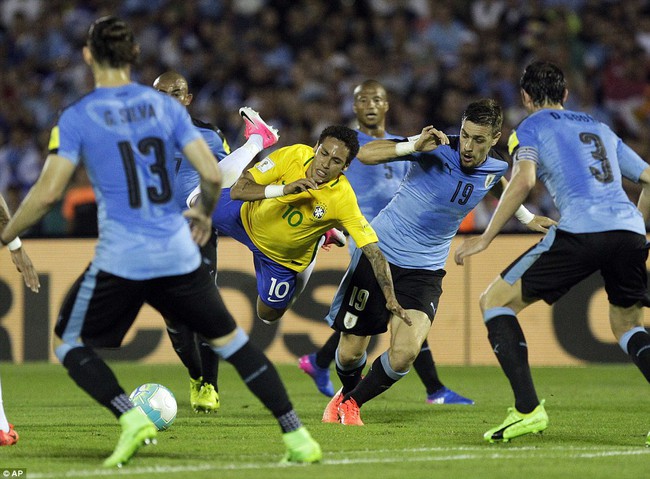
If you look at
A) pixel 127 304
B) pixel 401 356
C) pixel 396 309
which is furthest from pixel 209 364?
pixel 127 304

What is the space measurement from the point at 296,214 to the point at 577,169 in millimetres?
2215

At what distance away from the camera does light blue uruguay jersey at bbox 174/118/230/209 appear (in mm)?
8797

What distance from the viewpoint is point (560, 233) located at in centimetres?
652

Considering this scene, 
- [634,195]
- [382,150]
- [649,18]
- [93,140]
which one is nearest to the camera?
[93,140]

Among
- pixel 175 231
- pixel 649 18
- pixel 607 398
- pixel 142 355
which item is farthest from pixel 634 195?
pixel 175 231

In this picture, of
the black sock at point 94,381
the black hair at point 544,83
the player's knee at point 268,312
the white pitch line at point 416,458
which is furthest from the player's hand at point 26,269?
the black hair at point 544,83

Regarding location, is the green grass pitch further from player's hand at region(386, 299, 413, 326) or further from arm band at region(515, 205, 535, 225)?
arm band at region(515, 205, 535, 225)

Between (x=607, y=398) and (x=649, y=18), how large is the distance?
24.5 feet

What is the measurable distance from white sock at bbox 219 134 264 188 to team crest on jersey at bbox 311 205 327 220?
748mm

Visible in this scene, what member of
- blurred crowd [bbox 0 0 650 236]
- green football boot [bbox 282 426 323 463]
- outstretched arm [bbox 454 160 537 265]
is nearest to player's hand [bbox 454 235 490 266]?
outstretched arm [bbox 454 160 537 265]

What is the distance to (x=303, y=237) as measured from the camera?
8172mm

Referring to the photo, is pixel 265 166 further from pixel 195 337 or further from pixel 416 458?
pixel 416 458

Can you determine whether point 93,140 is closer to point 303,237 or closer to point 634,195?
point 303,237

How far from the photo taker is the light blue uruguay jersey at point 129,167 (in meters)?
5.44
